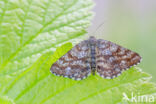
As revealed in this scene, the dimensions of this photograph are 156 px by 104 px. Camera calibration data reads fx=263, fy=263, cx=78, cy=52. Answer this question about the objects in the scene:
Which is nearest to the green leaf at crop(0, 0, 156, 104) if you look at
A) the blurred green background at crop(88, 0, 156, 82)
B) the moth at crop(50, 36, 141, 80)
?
the moth at crop(50, 36, 141, 80)

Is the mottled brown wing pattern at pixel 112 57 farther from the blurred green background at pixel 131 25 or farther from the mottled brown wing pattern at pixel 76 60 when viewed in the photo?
the blurred green background at pixel 131 25

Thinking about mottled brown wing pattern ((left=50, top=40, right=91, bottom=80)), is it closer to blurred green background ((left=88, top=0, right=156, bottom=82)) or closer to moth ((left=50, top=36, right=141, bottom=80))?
moth ((left=50, top=36, right=141, bottom=80))

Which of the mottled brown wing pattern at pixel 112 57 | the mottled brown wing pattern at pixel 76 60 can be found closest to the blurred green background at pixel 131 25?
the mottled brown wing pattern at pixel 112 57

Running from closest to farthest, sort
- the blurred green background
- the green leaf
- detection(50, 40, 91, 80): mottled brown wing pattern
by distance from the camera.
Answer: the green leaf < detection(50, 40, 91, 80): mottled brown wing pattern < the blurred green background

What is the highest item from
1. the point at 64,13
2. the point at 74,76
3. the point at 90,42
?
the point at 64,13

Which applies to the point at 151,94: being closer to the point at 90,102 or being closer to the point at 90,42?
the point at 90,102

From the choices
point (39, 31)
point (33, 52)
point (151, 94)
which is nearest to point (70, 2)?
point (39, 31)

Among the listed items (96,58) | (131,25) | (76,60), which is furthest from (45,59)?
(131,25)
